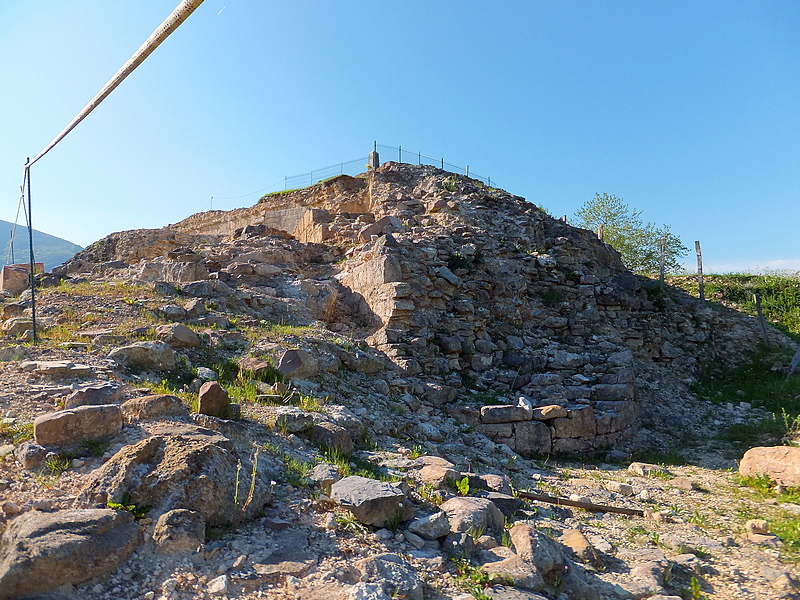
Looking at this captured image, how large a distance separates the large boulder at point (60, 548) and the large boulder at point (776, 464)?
6799mm

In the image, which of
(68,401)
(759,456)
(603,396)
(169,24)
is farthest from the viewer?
(603,396)

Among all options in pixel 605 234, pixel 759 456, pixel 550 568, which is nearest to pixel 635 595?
pixel 550 568

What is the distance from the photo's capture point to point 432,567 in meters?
3.03

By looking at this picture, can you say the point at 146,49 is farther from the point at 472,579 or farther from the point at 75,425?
the point at 472,579

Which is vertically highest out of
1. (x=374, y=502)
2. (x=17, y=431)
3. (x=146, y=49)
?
(x=146, y=49)

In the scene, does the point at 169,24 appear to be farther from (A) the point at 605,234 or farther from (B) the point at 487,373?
(A) the point at 605,234

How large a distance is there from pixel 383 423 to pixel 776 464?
15.9ft

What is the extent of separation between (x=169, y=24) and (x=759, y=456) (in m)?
7.73

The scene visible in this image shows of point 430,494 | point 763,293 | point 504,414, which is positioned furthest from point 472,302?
point 763,293

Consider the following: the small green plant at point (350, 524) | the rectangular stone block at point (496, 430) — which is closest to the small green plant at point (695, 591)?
the small green plant at point (350, 524)

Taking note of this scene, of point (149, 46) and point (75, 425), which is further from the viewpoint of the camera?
point (75, 425)

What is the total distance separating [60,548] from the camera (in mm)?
2473

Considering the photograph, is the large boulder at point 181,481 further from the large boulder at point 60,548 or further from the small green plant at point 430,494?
the small green plant at point 430,494

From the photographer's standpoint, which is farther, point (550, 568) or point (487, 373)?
point (487, 373)
